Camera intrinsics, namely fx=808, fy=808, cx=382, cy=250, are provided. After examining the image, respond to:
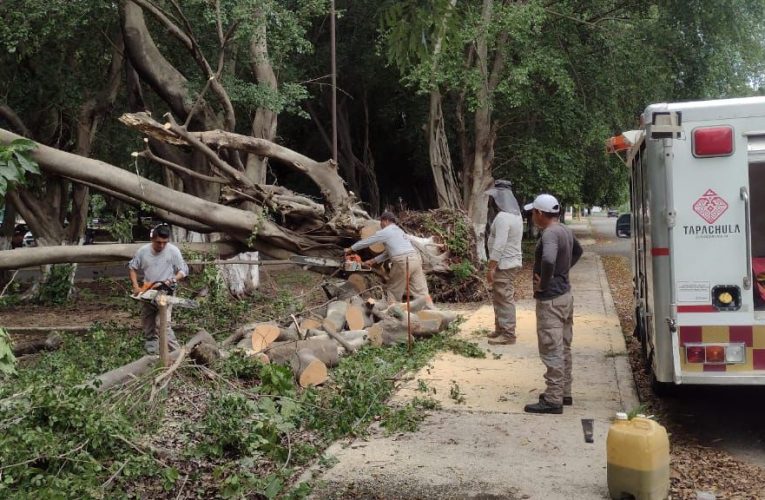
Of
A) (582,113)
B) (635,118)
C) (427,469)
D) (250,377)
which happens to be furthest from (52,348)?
(635,118)

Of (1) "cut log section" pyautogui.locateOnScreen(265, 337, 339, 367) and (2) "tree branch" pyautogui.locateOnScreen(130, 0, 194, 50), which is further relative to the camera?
(2) "tree branch" pyautogui.locateOnScreen(130, 0, 194, 50)

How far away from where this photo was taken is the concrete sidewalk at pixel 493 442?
5207 millimetres

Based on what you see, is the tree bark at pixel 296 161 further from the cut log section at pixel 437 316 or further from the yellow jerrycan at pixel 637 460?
the yellow jerrycan at pixel 637 460

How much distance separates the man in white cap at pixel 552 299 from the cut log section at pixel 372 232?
4574 millimetres

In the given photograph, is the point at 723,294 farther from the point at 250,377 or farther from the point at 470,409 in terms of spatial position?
the point at 250,377

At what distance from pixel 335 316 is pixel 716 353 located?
527 cm

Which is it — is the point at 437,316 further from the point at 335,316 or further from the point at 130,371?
the point at 130,371

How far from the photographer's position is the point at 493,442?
6.15 metres

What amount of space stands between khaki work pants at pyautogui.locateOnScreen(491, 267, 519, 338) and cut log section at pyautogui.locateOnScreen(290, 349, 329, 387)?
117 inches

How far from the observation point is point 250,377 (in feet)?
25.5

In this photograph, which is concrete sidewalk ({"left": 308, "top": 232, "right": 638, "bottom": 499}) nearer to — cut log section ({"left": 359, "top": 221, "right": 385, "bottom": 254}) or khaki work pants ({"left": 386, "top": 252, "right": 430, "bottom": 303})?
khaki work pants ({"left": 386, "top": 252, "right": 430, "bottom": 303})

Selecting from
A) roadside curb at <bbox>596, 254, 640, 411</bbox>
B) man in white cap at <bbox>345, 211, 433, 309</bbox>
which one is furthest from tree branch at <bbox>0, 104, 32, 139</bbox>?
roadside curb at <bbox>596, 254, 640, 411</bbox>

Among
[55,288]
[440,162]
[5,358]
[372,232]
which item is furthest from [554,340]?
[440,162]

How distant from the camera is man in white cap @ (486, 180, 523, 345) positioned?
32.8 ft
